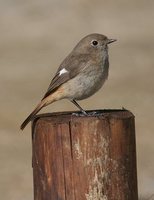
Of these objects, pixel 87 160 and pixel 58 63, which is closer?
pixel 87 160

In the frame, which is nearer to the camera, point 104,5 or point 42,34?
point 42,34

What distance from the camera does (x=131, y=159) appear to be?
641 centimetres

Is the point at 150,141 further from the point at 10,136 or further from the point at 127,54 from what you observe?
the point at 127,54

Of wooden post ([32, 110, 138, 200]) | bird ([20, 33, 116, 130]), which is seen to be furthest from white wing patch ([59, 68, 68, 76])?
wooden post ([32, 110, 138, 200])

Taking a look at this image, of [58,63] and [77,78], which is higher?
[58,63]

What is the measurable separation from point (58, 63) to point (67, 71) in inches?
506

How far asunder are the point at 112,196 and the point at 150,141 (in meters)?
8.41

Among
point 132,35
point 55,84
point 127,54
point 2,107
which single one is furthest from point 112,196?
point 132,35

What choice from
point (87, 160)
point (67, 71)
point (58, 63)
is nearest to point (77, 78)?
point (67, 71)

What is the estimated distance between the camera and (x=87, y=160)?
628 centimetres

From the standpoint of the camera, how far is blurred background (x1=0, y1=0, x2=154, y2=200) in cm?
1396

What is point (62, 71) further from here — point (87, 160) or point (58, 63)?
point (58, 63)

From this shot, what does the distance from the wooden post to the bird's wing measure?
81.9 inches

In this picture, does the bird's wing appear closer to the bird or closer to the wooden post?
the bird
